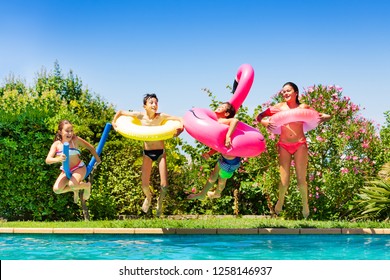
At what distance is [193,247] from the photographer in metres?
9.98

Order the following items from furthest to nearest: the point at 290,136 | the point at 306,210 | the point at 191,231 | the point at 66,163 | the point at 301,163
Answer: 1. the point at 191,231
2. the point at 306,210
3. the point at 301,163
4. the point at 290,136
5. the point at 66,163

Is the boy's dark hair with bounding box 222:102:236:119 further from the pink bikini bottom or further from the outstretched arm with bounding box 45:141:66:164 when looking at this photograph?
the outstretched arm with bounding box 45:141:66:164

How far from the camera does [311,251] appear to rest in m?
9.68

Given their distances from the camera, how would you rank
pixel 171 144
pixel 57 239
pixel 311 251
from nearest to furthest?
pixel 311 251 → pixel 57 239 → pixel 171 144

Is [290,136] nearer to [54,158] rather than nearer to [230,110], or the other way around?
[230,110]

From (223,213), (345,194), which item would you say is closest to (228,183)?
(223,213)

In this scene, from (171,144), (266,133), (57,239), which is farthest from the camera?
(171,144)

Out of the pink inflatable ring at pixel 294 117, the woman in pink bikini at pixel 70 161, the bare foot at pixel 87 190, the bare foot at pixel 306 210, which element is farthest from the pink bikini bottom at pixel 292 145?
the bare foot at pixel 87 190

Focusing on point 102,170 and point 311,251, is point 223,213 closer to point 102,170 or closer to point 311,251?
point 102,170

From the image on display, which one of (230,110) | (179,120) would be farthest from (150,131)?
(230,110)

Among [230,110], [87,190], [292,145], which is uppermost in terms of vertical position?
[230,110]

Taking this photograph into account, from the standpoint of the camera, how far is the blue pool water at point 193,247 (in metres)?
9.03

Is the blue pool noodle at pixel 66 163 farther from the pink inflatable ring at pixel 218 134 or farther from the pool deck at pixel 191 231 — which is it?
the pink inflatable ring at pixel 218 134

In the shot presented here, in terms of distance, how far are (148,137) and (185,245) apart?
1.94 m
